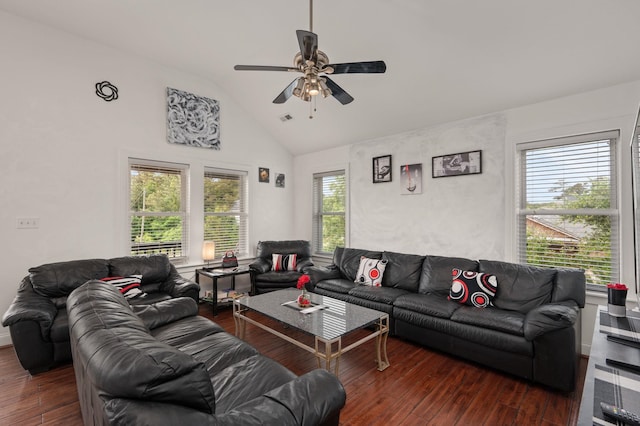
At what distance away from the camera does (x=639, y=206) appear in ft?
6.64

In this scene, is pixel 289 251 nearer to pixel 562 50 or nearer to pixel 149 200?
pixel 149 200

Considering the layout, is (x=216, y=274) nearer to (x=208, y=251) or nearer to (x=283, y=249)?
(x=208, y=251)

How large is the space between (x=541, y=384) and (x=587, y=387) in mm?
1769

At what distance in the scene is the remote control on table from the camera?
90 cm

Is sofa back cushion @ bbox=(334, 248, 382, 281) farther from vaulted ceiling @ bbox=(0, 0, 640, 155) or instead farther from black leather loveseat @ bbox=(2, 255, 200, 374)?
black leather loveseat @ bbox=(2, 255, 200, 374)

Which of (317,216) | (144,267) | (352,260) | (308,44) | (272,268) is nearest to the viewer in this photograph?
(308,44)

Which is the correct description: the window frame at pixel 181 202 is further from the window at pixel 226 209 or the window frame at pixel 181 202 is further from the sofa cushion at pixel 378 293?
the sofa cushion at pixel 378 293

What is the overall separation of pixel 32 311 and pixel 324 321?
8.05ft

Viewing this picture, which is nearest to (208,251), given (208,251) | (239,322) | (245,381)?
(208,251)

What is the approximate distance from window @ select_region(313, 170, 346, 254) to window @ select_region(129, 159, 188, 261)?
2.28 meters

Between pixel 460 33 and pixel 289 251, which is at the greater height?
pixel 460 33

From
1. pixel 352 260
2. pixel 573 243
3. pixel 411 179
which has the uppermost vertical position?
pixel 411 179

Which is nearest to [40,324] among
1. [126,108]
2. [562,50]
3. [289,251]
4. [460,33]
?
[126,108]

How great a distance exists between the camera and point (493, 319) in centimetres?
272
